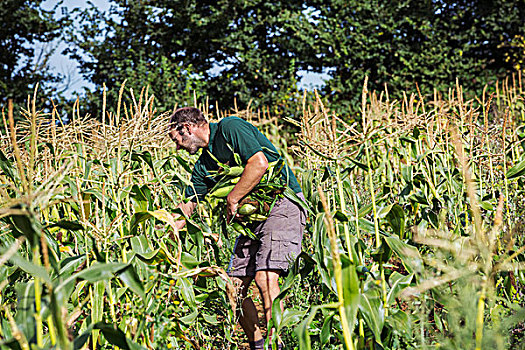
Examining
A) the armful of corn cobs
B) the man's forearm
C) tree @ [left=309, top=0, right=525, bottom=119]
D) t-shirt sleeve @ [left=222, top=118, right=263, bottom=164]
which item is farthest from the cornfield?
tree @ [left=309, top=0, right=525, bottom=119]

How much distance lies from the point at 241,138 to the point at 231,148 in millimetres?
99

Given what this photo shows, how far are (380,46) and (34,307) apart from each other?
984 cm

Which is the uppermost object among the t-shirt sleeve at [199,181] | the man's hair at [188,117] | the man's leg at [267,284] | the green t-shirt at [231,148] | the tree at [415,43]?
the tree at [415,43]

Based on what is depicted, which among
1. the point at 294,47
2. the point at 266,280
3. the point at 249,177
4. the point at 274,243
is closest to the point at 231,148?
the point at 249,177

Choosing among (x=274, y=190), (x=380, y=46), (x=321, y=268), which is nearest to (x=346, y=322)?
(x=321, y=268)

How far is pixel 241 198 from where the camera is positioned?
10.1 feet

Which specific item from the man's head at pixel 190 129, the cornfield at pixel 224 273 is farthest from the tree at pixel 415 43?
the man's head at pixel 190 129

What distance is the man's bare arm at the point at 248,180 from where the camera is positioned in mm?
3043

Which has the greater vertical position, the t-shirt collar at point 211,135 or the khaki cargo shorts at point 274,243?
the t-shirt collar at point 211,135

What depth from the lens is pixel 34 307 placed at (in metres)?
1.61

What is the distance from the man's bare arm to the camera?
3.04m

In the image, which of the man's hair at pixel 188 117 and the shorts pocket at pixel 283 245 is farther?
the man's hair at pixel 188 117

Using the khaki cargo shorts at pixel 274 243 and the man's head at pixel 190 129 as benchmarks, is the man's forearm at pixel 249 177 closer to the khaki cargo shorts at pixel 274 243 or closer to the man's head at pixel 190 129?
the khaki cargo shorts at pixel 274 243

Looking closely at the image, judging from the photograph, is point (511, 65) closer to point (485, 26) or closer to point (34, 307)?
point (485, 26)
